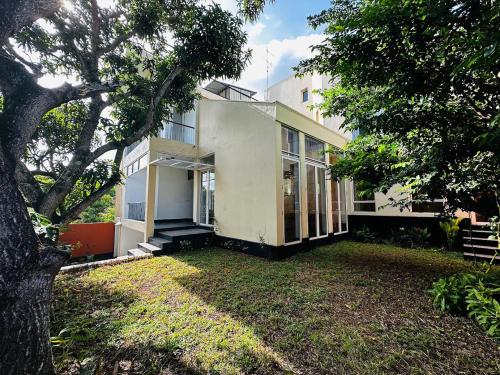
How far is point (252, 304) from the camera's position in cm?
330

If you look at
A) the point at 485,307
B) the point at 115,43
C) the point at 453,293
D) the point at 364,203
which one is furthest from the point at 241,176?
the point at 364,203

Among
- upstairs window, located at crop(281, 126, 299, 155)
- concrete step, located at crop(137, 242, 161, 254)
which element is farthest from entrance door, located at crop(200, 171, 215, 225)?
upstairs window, located at crop(281, 126, 299, 155)

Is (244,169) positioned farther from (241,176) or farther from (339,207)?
(339,207)

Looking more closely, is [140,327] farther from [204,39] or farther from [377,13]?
[204,39]

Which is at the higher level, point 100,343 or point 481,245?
point 481,245

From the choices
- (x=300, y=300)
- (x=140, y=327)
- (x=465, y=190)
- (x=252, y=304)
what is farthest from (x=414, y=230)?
(x=140, y=327)

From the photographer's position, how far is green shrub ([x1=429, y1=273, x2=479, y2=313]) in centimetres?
299

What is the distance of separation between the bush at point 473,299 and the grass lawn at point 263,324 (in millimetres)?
152

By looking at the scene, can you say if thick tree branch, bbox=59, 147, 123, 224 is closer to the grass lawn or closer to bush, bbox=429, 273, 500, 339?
the grass lawn

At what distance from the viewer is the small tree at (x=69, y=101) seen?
1539 mm

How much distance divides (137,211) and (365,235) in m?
10.1

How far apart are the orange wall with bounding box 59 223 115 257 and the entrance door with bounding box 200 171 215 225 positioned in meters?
7.44

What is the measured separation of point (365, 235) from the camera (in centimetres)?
854

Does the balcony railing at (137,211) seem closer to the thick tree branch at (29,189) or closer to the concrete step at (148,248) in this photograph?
the concrete step at (148,248)
